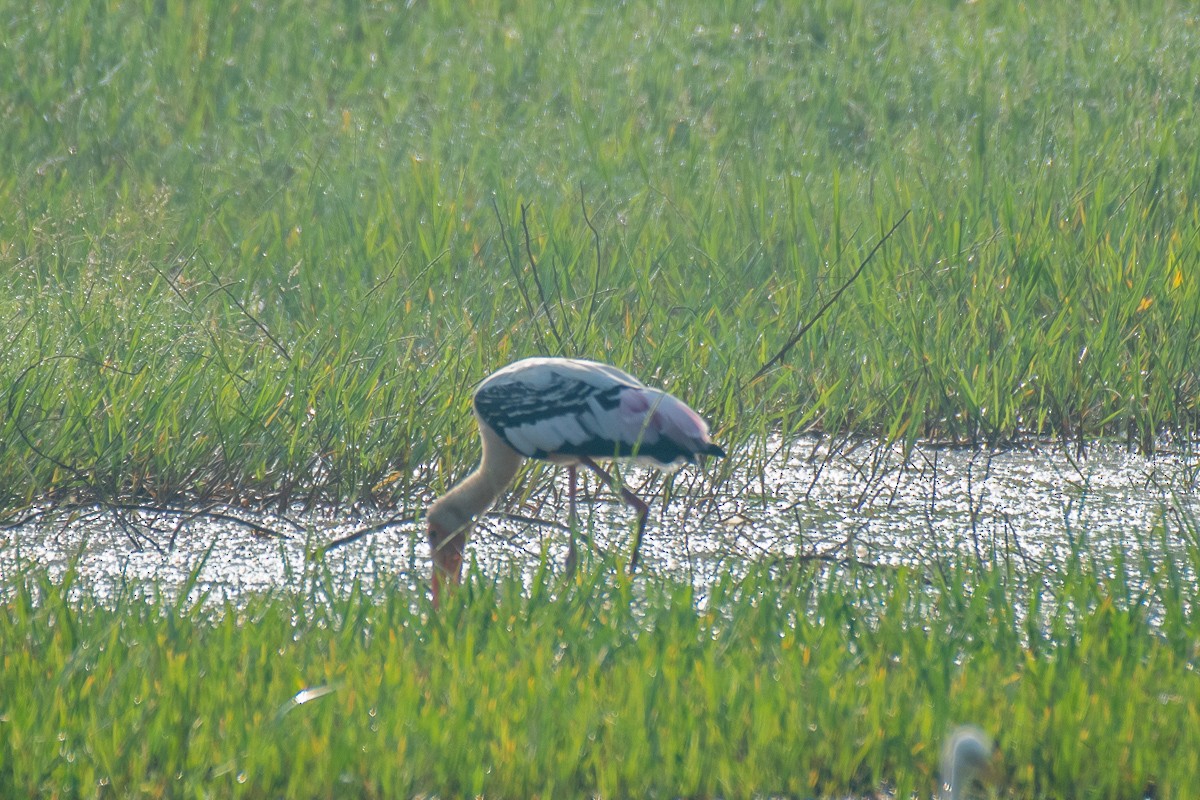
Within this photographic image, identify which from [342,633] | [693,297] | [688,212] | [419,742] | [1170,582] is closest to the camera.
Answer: [419,742]

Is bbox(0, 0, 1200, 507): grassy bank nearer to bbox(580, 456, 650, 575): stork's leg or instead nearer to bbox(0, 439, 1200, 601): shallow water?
bbox(0, 439, 1200, 601): shallow water

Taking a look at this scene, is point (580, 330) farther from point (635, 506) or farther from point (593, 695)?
point (593, 695)

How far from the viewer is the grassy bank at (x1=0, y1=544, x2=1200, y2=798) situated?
256 cm

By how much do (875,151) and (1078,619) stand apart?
183 inches

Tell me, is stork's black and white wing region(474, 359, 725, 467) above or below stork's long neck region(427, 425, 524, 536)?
above

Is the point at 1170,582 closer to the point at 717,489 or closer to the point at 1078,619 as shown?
the point at 1078,619

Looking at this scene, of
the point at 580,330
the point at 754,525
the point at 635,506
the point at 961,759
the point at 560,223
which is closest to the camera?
the point at 961,759

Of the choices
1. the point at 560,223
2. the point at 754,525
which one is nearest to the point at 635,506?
the point at 754,525

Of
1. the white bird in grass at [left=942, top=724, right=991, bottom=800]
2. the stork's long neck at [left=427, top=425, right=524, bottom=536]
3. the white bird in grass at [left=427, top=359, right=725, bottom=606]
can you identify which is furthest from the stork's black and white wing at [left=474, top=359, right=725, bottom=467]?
the white bird in grass at [left=942, top=724, right=991, bottom=800]

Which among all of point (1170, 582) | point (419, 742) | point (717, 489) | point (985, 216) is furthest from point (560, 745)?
point (985, 216)

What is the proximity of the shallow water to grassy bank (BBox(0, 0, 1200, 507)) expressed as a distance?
0.48 ft

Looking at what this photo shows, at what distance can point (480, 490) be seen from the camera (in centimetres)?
369

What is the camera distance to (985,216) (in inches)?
234

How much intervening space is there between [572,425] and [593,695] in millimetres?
963
